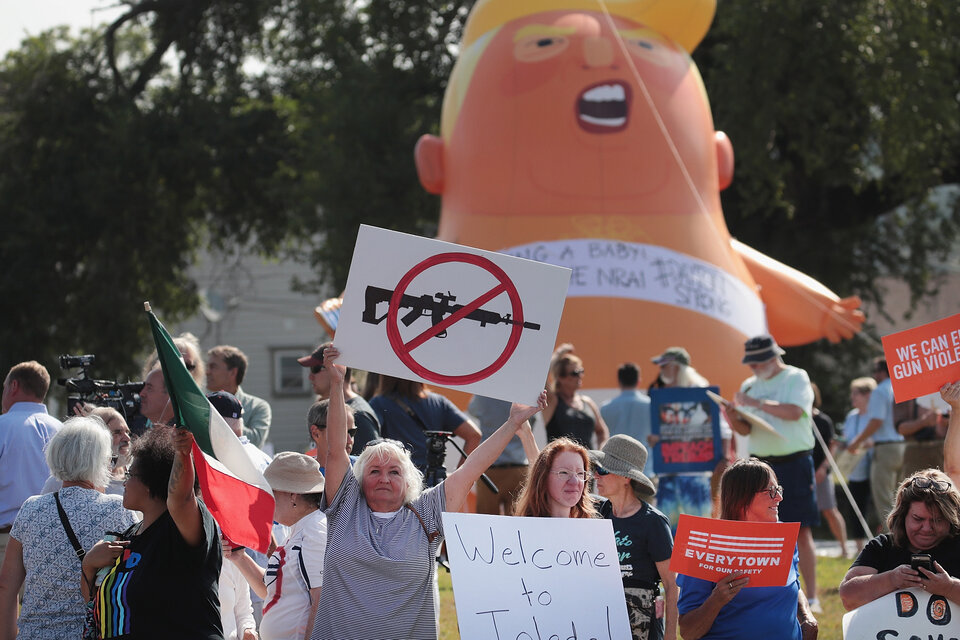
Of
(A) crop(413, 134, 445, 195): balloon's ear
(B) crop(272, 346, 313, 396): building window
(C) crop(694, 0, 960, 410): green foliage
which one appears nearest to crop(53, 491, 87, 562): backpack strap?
(A) crop(413, 134, 445, 195): balloon's ear

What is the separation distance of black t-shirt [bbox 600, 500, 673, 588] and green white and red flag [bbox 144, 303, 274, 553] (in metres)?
1.29

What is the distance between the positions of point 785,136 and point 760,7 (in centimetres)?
231

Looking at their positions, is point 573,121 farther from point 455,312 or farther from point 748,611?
point 748,611

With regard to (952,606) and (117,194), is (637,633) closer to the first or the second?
(952,606)

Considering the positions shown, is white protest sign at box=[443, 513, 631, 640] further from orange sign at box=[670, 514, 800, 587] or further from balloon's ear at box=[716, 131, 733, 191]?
balloon's ear at box=[716, 131, 733, 191]

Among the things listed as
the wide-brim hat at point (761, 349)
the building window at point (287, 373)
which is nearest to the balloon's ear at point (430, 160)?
the wide-brim hat at point (761, 349)

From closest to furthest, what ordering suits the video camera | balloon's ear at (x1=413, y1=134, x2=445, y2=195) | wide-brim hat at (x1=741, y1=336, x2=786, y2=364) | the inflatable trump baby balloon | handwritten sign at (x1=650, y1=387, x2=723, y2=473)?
the video camera, wide-brim hat at (x1=741, y1=336, x2=786, y2=364), handwritten sign at (x1=650, y1=387, x2=723, y2=473), the inflatable trump baby balloon, balloon's ear at (x1=413, y1=134, x2=445, y2=195)

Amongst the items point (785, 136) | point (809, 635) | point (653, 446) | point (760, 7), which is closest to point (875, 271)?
point (785, 136)

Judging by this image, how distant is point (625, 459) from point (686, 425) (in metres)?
2.84

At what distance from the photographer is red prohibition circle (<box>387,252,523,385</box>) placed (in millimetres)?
4223

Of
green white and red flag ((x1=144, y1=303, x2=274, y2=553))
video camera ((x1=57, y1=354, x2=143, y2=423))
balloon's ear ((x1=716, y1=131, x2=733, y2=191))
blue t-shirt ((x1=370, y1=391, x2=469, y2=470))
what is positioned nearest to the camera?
green white and red flag ((x1=144, y1=303, x2=274, y2=553))

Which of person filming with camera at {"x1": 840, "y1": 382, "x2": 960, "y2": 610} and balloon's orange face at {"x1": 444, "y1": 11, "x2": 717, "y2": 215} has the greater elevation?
balloon's orange face at {"x1": 444, "y1": 11, "x2": 717, "y2": 215}

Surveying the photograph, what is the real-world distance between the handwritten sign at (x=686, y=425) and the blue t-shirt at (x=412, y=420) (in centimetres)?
183

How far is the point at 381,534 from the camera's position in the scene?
3885mm
